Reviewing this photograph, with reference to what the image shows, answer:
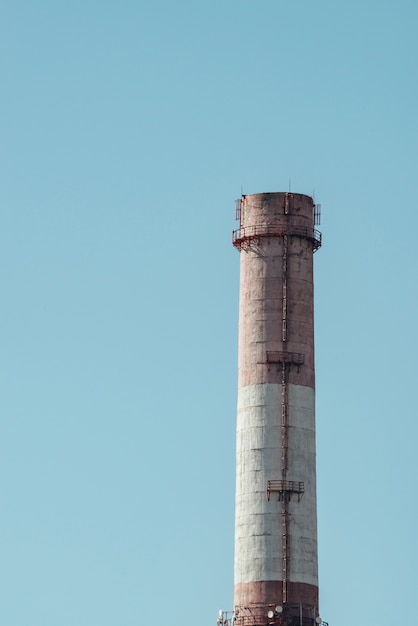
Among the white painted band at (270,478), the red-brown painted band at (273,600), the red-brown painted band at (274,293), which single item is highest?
the red-brown painted band at (274,293)

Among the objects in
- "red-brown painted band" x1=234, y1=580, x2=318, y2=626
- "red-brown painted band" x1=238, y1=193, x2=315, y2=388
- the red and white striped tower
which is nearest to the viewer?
"red-brown painted band" x1=234, y1=580, x2=318, y2=626

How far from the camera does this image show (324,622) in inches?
5335

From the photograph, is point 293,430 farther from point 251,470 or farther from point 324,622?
point 324,622

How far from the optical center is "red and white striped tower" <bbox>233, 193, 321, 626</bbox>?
13538cm

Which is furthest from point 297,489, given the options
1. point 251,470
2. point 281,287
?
point 281,287

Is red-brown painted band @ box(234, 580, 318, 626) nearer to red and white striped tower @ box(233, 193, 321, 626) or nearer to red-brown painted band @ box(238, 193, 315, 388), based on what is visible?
red and white striped tower @ box(233, 193, 321, 626)

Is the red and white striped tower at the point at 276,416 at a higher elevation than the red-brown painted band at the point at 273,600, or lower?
higher

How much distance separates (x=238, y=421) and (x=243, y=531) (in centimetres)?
818

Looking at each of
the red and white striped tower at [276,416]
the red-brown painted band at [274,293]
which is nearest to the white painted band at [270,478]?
the red and white striped tower at [276,416]

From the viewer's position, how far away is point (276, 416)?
454ft

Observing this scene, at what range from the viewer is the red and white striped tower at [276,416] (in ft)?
444

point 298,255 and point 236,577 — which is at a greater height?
point 298,255

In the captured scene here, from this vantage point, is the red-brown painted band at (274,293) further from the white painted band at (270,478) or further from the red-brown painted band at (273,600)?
the red-brown painted band at (273,600)

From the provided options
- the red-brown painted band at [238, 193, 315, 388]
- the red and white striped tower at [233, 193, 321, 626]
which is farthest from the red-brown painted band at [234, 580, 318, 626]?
the red-brown painted band at [238, 193, 315, 388]
